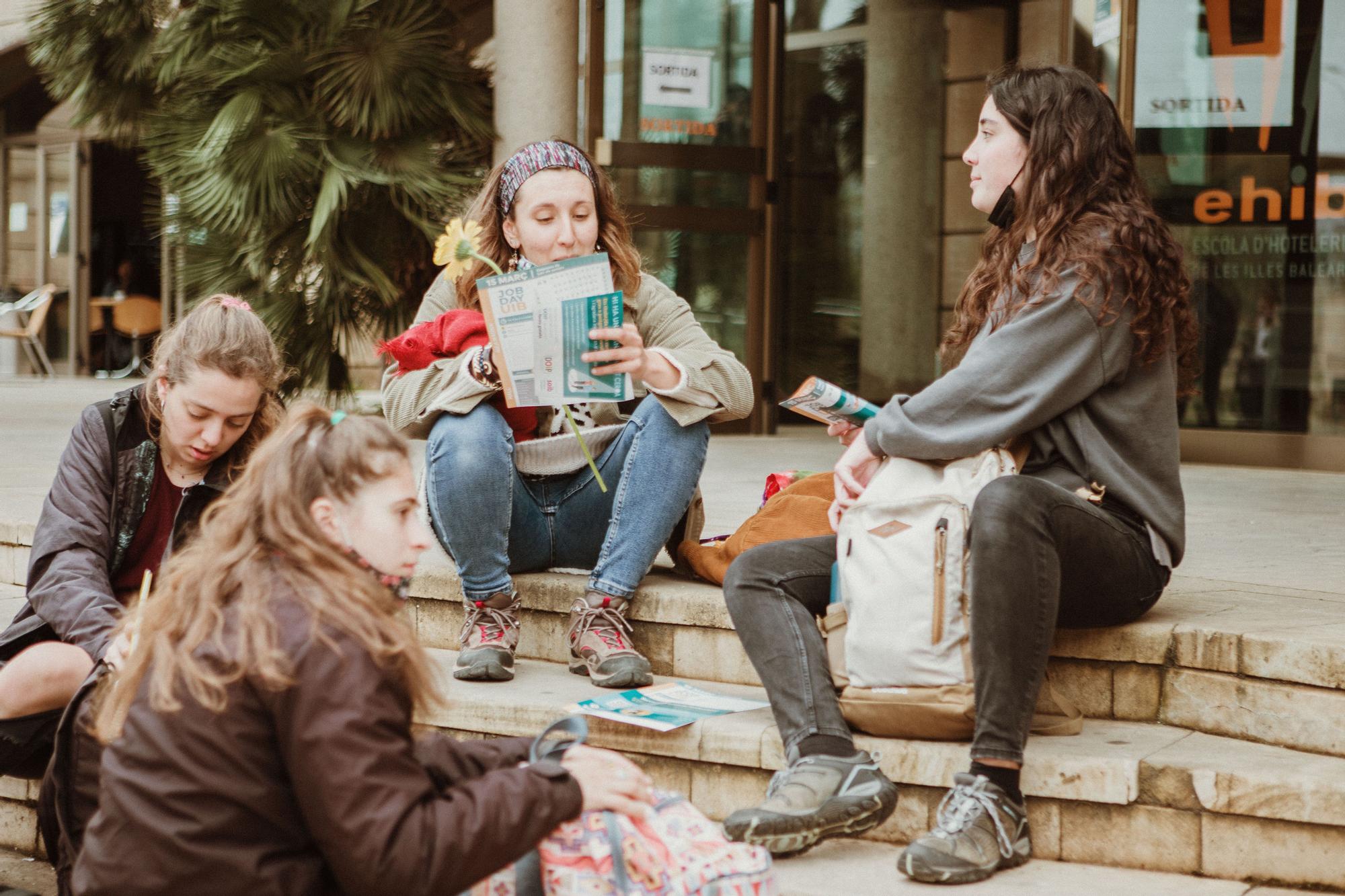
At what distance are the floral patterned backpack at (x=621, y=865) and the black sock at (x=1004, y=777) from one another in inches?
23.5

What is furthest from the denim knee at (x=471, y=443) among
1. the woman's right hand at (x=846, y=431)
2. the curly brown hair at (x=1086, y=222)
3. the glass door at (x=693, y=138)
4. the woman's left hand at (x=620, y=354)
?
the glass door at (x=693, y=138)

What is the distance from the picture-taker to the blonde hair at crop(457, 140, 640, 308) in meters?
3.33

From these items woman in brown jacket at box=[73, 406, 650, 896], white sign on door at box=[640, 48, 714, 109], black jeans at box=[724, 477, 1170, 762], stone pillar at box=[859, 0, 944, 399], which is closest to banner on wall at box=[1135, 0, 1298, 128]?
stone pillar at box=[859, 0, 944, 399]

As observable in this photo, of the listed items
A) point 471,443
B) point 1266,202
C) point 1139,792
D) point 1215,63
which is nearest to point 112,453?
point 471,443

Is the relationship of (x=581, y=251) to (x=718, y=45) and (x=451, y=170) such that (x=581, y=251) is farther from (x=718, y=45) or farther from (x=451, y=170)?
(x=718, y=45)

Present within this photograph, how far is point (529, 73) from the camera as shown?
22.2 feet

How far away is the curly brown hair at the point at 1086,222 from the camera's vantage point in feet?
8.39

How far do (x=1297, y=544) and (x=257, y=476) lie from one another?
321 cm

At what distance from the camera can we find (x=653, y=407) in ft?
10.4

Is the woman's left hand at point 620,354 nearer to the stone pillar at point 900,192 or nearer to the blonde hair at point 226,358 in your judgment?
the blonde hair at point 226,358

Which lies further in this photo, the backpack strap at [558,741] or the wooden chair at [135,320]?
the wooden chair at [135,320]

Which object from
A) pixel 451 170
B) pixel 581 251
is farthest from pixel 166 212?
pixel 581 251

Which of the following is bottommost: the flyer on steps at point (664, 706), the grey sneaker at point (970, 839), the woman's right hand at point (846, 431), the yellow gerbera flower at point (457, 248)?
the grey sneaker at point (970, 839)

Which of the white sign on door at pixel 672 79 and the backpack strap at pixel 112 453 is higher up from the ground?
the white sign on door at pixel 672 79
